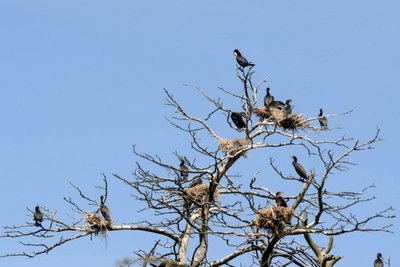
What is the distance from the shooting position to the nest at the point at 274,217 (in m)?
17.3

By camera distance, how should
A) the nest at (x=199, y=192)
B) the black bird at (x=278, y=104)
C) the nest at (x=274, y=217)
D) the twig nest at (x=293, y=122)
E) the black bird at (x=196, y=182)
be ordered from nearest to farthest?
the nest at (x=274, y=217) → the nest at (x=199, y=192) → the black bird at (x=196, y=182) → the twig nest at (x=293, y=122) → the black bird at (x=278, y=104)

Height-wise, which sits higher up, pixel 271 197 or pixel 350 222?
pixel 271 197

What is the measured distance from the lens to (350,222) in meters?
17.0

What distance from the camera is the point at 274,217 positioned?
57.0 ft

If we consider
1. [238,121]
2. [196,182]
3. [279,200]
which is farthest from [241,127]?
[279,200]

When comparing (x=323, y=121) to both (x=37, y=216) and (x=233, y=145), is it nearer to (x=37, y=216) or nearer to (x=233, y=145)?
(x=233, y=145)

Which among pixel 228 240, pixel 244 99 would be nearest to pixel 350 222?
pixel 228 240

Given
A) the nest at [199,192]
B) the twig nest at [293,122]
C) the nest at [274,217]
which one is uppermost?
the twig nest at [293,122]

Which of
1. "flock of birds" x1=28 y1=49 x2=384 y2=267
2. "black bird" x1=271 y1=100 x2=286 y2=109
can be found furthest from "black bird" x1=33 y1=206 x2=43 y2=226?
Result: "black bird" x1=271 y1=100 x2=286 y2=109

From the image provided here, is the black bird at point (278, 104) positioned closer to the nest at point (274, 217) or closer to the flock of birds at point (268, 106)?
the flock of birds at point (268, 106)

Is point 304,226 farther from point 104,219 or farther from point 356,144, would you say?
point 104,219

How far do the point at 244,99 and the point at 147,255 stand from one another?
3.03 m

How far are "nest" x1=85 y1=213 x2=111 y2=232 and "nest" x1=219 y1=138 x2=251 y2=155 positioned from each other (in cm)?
248

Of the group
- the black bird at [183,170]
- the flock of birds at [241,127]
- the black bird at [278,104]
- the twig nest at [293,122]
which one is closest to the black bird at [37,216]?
the flock of birds at [241,127]
